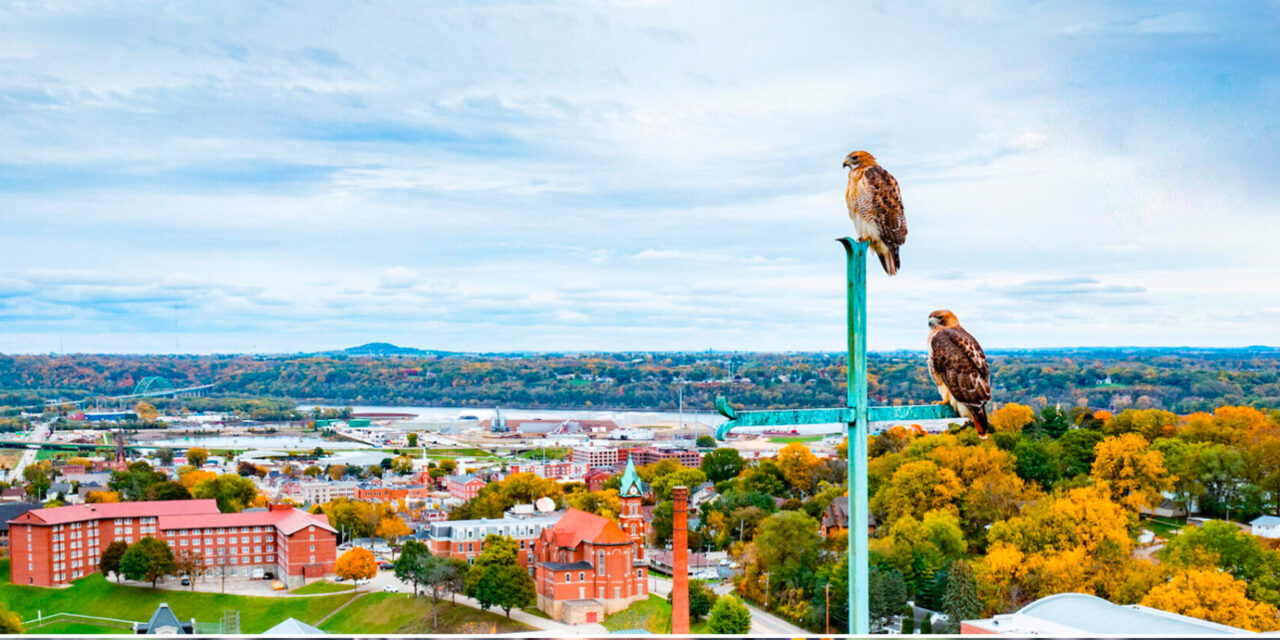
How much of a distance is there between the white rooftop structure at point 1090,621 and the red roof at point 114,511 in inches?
1081

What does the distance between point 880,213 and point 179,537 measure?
33394 millimetres

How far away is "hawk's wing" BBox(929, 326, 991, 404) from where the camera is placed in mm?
3963

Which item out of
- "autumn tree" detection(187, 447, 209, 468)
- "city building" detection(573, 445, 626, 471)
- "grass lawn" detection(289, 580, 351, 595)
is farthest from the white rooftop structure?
"autumn tree" detection(187, 447, 209, 468)

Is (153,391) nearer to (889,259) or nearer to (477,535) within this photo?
(477,535)

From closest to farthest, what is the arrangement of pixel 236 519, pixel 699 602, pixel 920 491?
1. pixel 699 602
2. pixel 920 491
3. pixel 236 519

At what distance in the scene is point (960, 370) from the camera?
3.99 metres

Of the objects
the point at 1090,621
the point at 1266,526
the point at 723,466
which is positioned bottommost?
the point at 723,466

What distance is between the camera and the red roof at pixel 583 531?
27.5 meters

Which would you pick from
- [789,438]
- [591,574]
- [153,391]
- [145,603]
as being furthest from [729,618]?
[153,391]

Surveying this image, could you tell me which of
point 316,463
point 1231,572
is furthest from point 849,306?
point 316,463

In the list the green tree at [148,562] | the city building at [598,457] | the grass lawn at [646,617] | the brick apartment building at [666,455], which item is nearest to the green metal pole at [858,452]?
the grass lawn at [646,617]

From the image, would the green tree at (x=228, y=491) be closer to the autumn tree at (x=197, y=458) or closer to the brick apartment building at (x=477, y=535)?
the brick apartment building at (x=477, y=535)

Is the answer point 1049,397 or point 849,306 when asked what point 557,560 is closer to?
point 849,306

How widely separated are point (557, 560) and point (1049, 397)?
4933 cm
